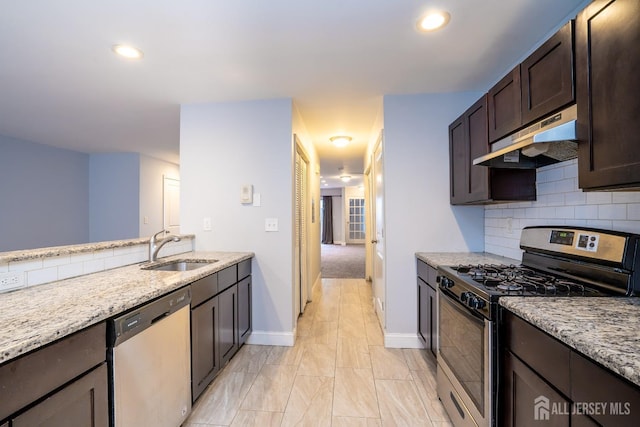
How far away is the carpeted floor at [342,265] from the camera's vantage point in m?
5.71

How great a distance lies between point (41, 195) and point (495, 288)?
19.3 feet

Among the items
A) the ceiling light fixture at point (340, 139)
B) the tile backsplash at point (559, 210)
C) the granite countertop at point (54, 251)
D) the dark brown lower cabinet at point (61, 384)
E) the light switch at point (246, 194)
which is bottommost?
the dark brown lower cabinet at point (61, 384)

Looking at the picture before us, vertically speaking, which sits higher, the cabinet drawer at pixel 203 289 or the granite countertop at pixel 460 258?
the granite countertop at pixel 460 258

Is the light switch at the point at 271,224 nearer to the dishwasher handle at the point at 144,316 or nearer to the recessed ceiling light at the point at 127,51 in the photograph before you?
the dishwasher handle at the point at 144,316

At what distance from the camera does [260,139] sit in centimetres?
276

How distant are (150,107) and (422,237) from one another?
120 inches

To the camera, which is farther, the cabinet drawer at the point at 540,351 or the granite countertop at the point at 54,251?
the granite countertop at the point at 54,251

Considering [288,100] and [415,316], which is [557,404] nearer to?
[415,316]

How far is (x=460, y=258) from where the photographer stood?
230 centimetres

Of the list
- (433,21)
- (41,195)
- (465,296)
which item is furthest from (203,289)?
(41,195)

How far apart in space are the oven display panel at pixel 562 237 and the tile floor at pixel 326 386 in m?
1.23

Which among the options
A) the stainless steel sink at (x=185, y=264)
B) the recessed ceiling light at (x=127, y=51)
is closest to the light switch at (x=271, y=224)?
the stainless steel sink at (x=185, y=264)

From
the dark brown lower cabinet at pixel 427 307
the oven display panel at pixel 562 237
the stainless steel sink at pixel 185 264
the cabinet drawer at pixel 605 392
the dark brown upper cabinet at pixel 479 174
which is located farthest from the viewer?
the stainless steel sink at pixel 185 264

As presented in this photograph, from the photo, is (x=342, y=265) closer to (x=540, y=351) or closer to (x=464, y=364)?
(x=464, y=364)
